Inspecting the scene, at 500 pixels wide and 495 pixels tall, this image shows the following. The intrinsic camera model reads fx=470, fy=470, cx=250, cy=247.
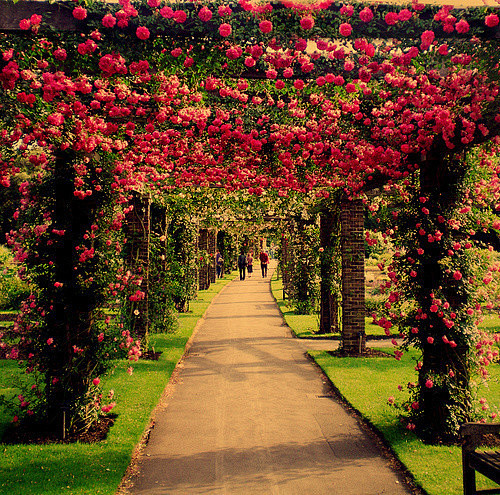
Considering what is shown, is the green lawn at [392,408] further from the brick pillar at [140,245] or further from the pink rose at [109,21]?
the pink rose at [109,21]

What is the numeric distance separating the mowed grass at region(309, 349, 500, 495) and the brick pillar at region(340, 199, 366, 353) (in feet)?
1.80

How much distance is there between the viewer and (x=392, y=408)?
263 inches

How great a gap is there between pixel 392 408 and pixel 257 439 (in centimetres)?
220

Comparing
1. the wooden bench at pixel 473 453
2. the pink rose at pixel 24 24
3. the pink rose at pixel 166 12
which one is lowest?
the wooden bench at pixel 473 453

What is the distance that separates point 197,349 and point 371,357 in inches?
158

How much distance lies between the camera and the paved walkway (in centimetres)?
446

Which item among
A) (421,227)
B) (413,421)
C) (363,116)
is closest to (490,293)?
(421,227)

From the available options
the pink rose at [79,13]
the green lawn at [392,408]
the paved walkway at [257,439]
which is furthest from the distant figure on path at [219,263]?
the pink rose at [79,13]

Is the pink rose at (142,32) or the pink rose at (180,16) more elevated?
the pink rose at (180,16)

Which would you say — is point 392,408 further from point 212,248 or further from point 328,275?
point 212,248

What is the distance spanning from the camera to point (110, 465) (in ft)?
15.7

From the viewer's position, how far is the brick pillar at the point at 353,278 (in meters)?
10.3

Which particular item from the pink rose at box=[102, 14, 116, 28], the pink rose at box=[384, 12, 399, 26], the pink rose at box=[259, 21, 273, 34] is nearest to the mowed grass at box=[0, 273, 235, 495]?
the pink rose at box=[102, 14, 116, 28]

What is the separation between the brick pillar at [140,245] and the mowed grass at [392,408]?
12.6 feet
